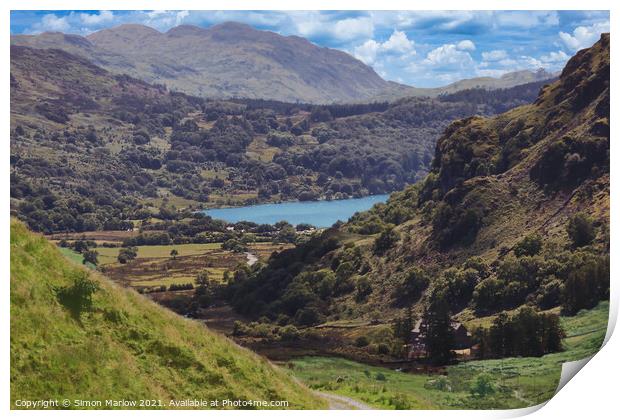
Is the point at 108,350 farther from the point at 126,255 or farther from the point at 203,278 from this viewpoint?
the point at 126,255

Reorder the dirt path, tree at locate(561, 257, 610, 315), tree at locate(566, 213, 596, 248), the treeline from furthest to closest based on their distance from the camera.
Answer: tree at locate(566, 213, 596, 248)
tree at locate(561, 257, 610, 315)
the treeline
the dirt path

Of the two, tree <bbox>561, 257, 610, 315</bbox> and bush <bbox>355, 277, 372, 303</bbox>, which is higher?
tree <bbox>561, 257, 610, 315</bbox>

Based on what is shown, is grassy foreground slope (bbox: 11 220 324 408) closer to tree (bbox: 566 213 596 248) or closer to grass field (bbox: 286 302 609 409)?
grass field (bbox: 286 302 609 409)

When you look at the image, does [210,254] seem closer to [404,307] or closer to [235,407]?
[404,307]

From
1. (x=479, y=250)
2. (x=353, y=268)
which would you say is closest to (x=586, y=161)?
(x=479, y=250)

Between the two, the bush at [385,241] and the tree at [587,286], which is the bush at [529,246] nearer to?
the tree at [587,286]

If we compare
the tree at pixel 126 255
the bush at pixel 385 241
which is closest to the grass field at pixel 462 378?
the bush at pixel 385 241

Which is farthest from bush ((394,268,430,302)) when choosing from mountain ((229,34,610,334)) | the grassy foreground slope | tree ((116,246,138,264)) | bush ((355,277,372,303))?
tree ((116,246,138,264))

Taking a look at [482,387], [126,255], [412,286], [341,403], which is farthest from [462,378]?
[126,255]
